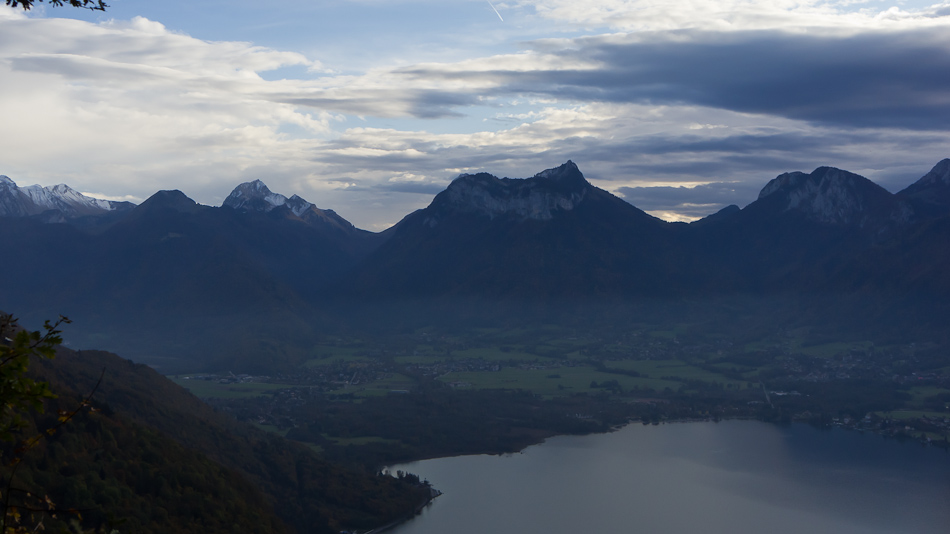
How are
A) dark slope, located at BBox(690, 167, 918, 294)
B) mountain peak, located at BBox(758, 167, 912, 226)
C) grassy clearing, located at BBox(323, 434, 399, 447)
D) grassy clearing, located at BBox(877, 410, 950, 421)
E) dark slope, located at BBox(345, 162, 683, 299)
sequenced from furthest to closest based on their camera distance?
dark slope, located at BBox(345, 162, 683, 299) < mountain peak, located at BBox(758, 167, 912, 226) < dark slope, located at BBox(690, 167, 918, 294) < grassy clearing, located at BBox(877, 410, 950, 421) < grassy clearing, located at BBox(323, 434, 399, 447)

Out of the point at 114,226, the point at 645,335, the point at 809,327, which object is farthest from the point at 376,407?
the point at 114,226

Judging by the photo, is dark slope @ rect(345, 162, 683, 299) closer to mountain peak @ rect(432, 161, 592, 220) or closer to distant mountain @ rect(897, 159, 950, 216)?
mountain peak @ rect(432, 161, 592, 220)

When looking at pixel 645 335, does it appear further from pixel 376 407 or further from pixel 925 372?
pixel 376 407

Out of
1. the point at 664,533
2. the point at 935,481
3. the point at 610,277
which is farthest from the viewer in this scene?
the point at 610,277

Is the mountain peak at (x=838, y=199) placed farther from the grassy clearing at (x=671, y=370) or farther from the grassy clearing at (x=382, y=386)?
the grassy clearing at (x=382, y=386)

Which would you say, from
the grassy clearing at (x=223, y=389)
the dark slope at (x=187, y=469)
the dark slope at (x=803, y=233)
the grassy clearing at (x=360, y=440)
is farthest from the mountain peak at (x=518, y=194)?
the dark slope at (x=187, y=469)

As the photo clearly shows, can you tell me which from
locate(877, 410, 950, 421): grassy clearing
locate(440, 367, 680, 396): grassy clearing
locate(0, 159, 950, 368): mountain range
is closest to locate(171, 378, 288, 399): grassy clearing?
locate(440, 367, 680, 396): grassy clearing

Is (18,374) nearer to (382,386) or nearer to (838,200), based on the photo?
(382,386)
